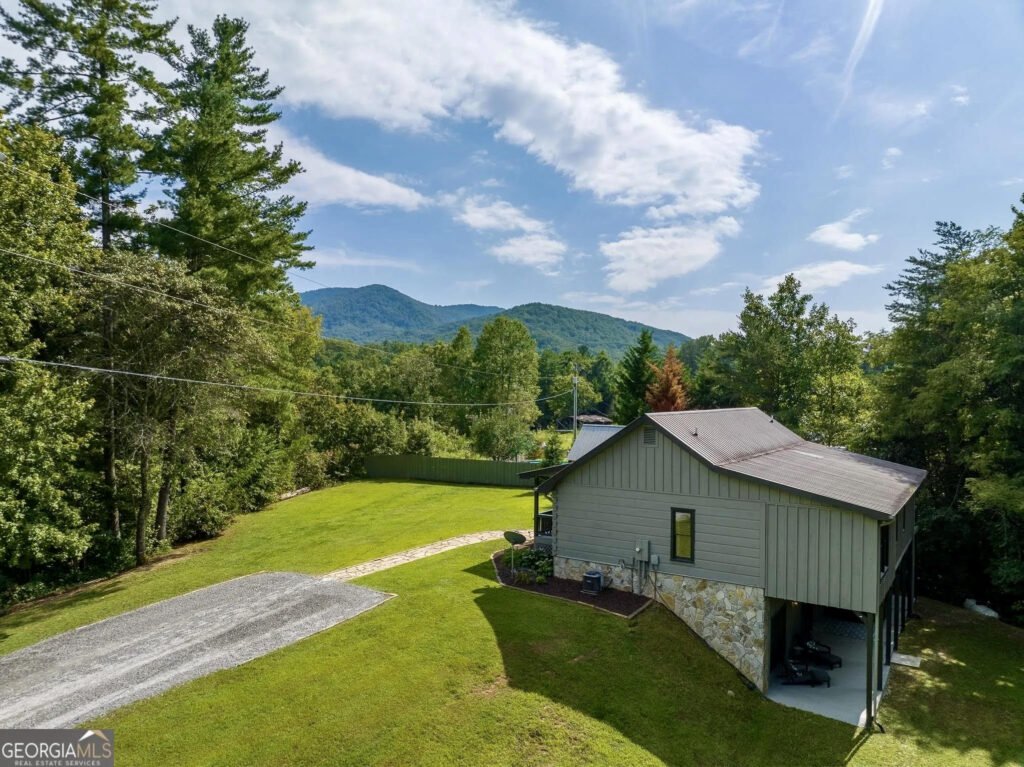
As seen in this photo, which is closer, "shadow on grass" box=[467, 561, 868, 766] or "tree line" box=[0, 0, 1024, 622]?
"shadow on grass" box=[467, 561, 868, 766]

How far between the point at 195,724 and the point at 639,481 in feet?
30.1

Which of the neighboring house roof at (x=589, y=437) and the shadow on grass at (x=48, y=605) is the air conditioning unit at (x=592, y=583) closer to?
the neighboring house roof at (x=589, y=437)

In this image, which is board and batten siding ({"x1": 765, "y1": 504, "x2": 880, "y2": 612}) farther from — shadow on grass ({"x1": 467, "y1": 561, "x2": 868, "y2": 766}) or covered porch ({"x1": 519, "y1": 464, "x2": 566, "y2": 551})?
covered porch ({"x1": 519, "y1": 464, "x2": 566, "y2": 551})

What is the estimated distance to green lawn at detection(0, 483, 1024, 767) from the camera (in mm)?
7352

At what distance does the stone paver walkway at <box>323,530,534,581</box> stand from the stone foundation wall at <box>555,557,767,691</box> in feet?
21.3


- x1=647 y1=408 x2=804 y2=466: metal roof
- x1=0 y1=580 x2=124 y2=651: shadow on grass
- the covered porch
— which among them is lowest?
x1=0 y1=580 x2=124 y2=651: shadow on grass

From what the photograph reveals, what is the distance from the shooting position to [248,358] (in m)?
16.8

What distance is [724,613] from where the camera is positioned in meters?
10.8

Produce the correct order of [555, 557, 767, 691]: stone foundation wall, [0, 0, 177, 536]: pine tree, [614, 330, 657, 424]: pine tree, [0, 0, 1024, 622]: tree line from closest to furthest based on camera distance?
1. [555, 557, 767, 691]: stone foundation wall
2. [0, 0, 1024, 622]: tree line
3. [0, 0, 177, 536]: pine tree
4. [614, 330, 657, 424]: pine tree

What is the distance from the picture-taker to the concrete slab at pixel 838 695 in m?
9.68

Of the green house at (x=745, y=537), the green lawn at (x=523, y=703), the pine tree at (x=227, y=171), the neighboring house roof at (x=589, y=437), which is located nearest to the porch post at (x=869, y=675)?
the green house at (x=745, y=537)

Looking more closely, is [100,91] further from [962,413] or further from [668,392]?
[668,392]

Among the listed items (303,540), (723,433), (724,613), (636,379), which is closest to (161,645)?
(303,540)

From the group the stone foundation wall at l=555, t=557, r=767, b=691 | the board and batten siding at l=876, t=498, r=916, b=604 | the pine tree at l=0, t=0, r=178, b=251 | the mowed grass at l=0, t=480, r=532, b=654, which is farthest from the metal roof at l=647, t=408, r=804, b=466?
the pine tree at l=0, t=0, r=178, b=251
